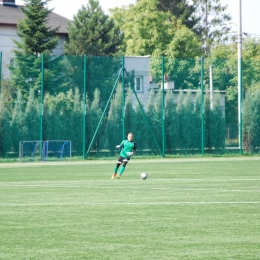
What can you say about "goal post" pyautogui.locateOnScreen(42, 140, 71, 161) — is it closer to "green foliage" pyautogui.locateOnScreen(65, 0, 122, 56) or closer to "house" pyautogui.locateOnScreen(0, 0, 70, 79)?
"house" pyautogui.locateOnScreen(0, 0, 70, 79)

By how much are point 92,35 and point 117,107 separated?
2775 centimetres

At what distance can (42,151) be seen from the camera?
3856cm

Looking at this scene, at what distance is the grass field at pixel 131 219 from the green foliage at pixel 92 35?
146 ft

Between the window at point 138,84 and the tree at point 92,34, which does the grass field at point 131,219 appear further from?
the tree at point 92,34

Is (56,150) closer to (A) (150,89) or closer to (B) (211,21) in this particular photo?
(A) (150,89)

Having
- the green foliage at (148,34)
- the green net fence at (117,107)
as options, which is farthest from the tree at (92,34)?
the green net fence at (117,107)

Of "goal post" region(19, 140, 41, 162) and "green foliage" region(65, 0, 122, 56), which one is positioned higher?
"green foliage" region(65, 0, 122, 56)

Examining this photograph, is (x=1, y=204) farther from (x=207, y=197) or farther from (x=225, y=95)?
(x=225, y=95)

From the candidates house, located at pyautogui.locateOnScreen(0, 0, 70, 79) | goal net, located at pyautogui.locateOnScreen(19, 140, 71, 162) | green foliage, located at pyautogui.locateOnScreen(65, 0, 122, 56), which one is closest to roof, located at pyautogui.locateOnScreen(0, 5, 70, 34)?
house, located at pyautogui.locateOnScreen(0, 0, 70, 79)

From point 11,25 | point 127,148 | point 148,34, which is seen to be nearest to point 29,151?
point 127,148

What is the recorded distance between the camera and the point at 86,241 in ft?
35.8

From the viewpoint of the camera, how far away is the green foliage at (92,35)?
6712 centimetres

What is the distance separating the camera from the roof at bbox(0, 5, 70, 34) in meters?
69.9

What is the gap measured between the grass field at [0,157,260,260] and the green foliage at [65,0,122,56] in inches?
1749
